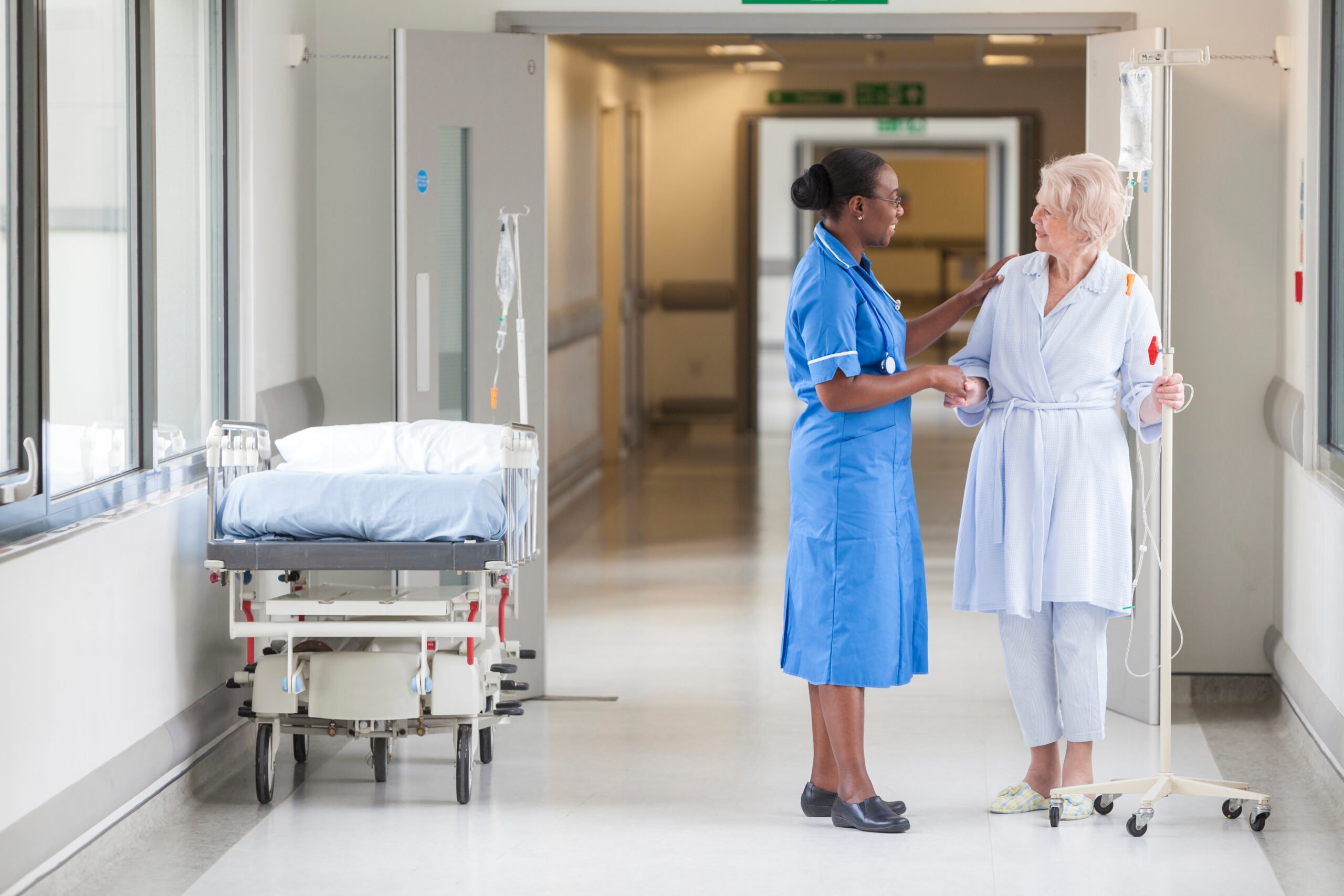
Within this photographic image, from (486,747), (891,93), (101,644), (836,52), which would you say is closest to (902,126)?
(891,93)

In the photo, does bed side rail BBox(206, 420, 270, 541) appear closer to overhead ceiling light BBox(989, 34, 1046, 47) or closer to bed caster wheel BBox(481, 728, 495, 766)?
bed caster wheel BBox(481, 728, 495, 766)

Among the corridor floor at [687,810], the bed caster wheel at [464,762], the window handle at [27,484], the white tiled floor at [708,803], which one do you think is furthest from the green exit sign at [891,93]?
the window handle at [27,484]

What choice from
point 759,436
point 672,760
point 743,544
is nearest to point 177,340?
point 672,760

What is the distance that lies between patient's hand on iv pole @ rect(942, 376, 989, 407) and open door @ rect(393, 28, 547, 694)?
5.25 ft

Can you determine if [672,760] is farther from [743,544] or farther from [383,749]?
[743,544]

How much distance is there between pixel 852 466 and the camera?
3625 mm

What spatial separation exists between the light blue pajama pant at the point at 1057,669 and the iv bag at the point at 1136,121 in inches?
46.8

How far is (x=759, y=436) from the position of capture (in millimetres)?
13164

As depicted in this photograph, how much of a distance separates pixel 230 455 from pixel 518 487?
29.7 inches

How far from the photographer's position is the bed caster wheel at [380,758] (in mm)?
4160

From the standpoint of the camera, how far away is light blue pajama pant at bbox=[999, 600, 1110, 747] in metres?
3.76

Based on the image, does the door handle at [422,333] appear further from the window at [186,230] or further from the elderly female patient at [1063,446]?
the elderly female patient at [1063,446]

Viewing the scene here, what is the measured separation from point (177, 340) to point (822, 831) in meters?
2.17

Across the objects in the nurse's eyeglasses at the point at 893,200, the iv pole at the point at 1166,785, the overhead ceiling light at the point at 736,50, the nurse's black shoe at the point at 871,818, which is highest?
the overhead ceiling light at the point at 736,50
